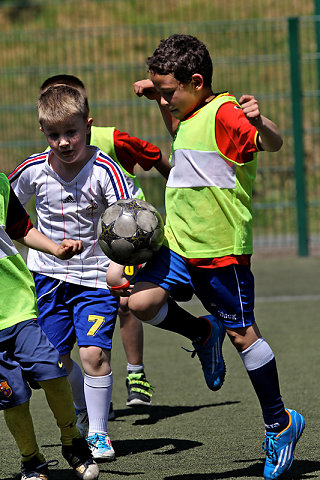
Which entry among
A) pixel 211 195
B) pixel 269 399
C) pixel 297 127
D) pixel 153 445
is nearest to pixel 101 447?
pixel 153 445

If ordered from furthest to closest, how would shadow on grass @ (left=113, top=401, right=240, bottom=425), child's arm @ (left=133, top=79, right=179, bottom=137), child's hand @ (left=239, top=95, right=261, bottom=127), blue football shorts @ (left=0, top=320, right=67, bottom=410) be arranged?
shadow on grass @ (left=113, top=401, right=240, bottom=425) < child's arm @ (left=133, top=79, right=179, bottom=137) < blue football shorts @ (left=0, top=320, right=67, bottom=410) < child's hand @ (left=239, top=95, right=261, bottom=127)

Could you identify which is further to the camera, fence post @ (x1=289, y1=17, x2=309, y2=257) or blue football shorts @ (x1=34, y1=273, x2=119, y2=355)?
fence post @ (x1=289, y1=17, x2=309, y2=257)

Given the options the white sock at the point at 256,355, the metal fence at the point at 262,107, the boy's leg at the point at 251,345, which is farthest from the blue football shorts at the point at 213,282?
the metal fence at the point at 262,107

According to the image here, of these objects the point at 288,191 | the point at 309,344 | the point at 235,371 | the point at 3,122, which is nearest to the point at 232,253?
the point at 235,371

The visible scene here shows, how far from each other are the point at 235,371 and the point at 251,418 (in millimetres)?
1190

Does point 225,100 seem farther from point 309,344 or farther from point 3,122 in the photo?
point 3,122

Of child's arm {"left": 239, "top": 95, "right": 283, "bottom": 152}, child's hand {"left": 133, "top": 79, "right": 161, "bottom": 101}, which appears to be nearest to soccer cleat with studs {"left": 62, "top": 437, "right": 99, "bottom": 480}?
child's arm {"left": 239, "top": 95, "right": 283, "bottom": 152}

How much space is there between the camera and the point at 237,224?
4.00 meters

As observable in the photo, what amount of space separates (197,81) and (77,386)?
5.70 ft

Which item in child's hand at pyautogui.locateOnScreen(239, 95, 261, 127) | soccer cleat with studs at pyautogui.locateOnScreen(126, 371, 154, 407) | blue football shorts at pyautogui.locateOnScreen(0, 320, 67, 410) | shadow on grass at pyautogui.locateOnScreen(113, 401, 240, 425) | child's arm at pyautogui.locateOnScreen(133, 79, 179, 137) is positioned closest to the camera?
child's hand at pyautogui.locateOnScreen(239, 95, 261, 127)

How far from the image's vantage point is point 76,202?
14.9 feet

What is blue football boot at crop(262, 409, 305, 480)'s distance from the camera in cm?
382

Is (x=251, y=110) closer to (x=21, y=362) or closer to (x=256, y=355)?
(x=256, y=355)

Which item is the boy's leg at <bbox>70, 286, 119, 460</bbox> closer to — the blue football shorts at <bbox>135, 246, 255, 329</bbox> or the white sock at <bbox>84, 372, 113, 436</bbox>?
the white sock at <bbox>84, 372, 113, 436</bbox>
